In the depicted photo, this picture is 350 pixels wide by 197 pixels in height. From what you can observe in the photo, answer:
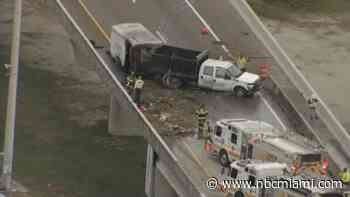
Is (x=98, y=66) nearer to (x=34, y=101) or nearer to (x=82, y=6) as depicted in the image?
(x=82, y=6)

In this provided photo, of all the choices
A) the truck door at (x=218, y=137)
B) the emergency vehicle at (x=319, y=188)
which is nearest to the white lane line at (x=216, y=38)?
the truck door at (x=218, y=137)

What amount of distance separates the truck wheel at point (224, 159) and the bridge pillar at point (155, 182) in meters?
3.53

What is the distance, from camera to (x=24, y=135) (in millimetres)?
53469

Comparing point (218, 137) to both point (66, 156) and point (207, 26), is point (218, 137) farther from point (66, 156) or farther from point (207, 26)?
point (207, 26)

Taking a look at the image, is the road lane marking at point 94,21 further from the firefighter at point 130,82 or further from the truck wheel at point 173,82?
the firefighter at point 130,82

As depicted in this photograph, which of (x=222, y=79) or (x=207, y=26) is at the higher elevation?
(x=207, y=26)

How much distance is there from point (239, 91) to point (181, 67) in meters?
2.96

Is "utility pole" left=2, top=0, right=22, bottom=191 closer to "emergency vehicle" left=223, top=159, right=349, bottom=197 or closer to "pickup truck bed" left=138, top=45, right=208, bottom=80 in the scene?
"emergency vehicle" left=223, top=159, right=349, bottom=197

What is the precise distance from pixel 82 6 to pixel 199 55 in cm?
1023

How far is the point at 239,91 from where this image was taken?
46125mm

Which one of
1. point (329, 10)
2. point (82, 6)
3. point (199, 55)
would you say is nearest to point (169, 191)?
point (199, 55)

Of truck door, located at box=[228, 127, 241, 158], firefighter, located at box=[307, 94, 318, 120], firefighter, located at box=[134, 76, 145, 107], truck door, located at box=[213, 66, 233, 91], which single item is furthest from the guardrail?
firefighter, located at box=[307, 94, 318, 120]

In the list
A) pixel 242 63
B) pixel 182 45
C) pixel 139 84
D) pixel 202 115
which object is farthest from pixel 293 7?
pixel 202 115

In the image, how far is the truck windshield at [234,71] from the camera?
152ft
